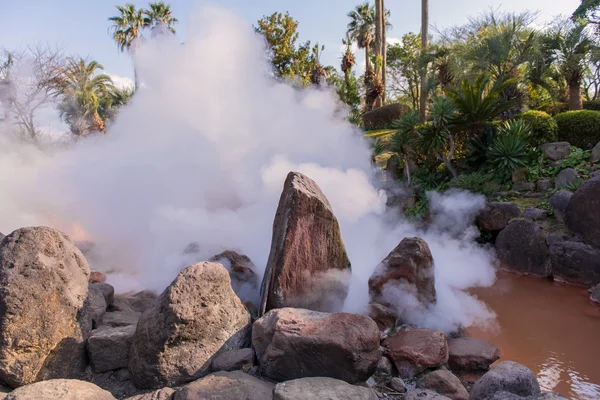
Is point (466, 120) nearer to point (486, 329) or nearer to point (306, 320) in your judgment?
point (486, 329)

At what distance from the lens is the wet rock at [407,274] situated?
13.6ft

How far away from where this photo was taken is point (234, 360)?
122 inches

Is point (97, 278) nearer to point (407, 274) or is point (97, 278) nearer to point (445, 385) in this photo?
point (407, 274)

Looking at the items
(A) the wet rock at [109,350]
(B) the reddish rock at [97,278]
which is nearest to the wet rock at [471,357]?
(A) the wet rock at [109,350]

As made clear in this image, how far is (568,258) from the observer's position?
661 centimetres

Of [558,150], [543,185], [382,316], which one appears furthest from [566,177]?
[382,316]

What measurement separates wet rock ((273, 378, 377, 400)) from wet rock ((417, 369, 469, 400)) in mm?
825

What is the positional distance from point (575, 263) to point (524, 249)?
2.46 feet

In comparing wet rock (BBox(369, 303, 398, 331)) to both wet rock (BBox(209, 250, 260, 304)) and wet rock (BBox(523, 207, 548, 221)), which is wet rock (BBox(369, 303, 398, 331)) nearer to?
wet rock (BBox(209, 250, 260, 304))

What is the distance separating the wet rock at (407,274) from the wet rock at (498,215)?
4566mm

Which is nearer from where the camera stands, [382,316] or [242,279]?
[382,316]

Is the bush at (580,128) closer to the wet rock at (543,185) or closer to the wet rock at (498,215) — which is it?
the wet rock at (543,185)

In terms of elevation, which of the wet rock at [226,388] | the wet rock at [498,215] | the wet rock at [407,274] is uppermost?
the wet rock at [498,215]

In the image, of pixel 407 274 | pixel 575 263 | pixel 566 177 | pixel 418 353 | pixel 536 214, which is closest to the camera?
pixel 418 353
